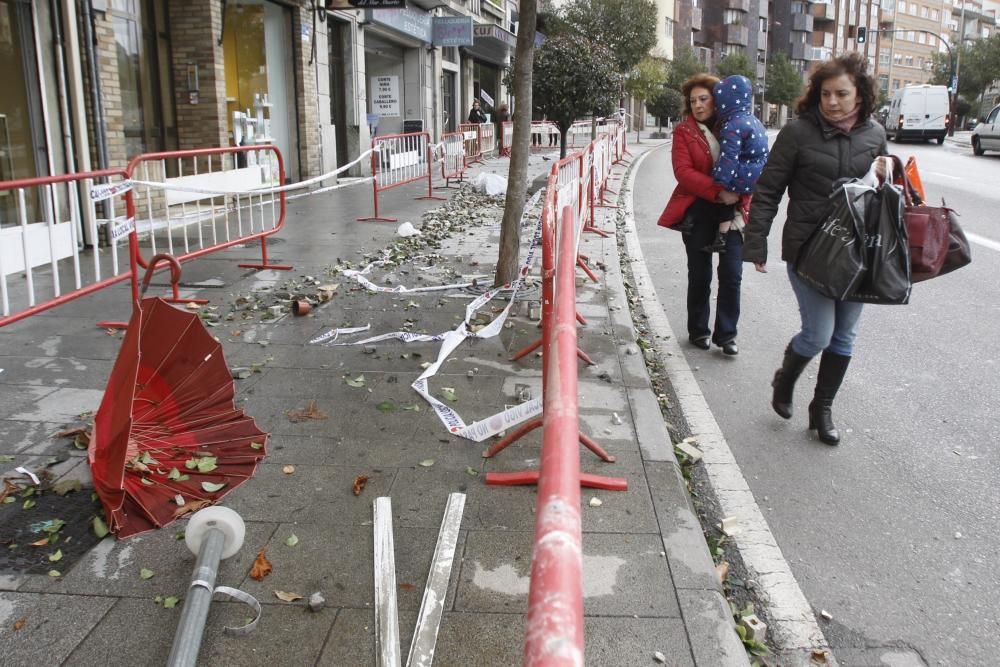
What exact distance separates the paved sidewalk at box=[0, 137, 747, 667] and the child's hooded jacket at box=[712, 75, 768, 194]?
131cm

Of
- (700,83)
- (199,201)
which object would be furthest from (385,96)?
(700,83)

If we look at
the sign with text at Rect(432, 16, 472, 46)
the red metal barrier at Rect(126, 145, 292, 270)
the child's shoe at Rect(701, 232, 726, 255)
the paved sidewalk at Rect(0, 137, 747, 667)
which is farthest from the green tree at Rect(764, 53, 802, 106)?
the paved sidewalk at Rect(0, 137, 747, 667)

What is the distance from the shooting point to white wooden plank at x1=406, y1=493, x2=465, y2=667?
102 inches

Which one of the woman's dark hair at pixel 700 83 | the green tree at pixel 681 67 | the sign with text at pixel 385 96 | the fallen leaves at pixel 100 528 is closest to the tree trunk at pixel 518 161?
the woman's dark hair at pixel 700 83

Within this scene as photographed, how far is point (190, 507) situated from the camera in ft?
11.5

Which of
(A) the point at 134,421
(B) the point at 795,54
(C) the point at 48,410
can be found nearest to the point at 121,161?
(C) the point at 48,410

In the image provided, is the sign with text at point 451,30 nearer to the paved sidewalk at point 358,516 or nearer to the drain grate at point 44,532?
the paved sidewalk at point 358,516

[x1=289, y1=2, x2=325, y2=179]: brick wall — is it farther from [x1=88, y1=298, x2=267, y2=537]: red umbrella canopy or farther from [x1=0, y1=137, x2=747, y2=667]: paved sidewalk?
[x1=88, y1=298, x2=267, y2=537]: red umbrella canopy

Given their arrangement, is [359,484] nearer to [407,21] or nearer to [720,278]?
[720,278]

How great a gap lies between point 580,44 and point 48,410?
17.8m

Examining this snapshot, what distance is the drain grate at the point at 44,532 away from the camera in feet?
10.1

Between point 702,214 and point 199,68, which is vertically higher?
point 199,68

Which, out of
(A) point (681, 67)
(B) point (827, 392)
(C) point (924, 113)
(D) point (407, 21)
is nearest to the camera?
(B) point (827, 392)

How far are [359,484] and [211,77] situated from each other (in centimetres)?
1032
